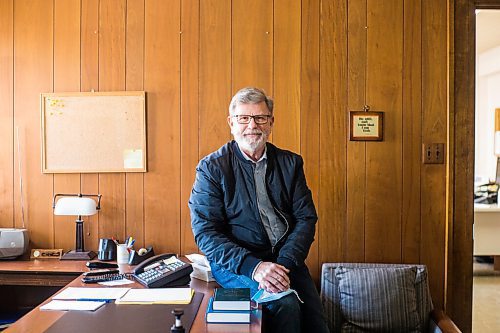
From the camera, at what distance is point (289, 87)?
8.82ft

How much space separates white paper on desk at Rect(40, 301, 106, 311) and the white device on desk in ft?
3.29

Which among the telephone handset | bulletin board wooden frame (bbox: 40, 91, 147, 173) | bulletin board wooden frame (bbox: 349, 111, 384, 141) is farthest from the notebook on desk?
bulletin board wooden frame (bbox: 349, 111, 384, 141)

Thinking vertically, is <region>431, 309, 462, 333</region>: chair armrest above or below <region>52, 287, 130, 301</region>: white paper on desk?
below

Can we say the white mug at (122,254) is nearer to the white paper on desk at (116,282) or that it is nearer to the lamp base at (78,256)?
the lamp base at (78,256)

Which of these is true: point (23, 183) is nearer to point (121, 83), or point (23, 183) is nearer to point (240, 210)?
point (121, 83)

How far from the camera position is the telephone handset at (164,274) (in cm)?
198

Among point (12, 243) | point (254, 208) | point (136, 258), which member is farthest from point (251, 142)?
point (12, 243)

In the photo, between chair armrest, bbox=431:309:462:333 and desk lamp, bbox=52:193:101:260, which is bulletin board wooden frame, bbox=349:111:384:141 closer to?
chair armrest, bbox=431:309:462:333

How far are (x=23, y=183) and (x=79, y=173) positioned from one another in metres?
0.33

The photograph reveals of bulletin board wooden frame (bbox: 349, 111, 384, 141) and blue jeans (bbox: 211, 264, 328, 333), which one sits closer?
blue jeans (bbox: 211, 264, 328, 333)

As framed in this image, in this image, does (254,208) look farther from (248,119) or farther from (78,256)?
(78,256)

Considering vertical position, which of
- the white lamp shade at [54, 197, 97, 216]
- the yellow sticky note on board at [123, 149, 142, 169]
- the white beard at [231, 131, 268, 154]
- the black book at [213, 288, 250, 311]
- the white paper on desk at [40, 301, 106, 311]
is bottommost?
the white paper on desk at [40, 301, 106, 311]

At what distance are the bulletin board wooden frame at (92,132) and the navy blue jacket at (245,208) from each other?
75 cm

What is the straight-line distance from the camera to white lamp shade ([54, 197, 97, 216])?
2555 millimetres
